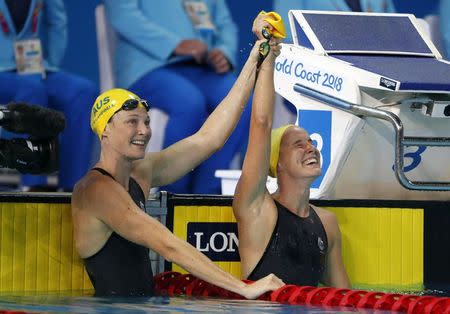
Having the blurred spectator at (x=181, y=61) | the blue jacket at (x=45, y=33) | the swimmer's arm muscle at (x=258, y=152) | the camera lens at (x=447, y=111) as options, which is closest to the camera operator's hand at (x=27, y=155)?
the swimmer's arm muscle at (x=258, y=152)

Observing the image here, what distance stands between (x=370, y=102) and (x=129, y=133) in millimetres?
1462

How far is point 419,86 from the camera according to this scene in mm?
5961

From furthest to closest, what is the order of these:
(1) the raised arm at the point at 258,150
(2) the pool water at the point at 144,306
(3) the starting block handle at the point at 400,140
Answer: (3) the starting block handle at the point at 400,140 → (1) the raised arm at the point at 258,150 → (2) the pool water at the point at 144,306

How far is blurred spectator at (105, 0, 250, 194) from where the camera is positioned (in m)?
8.62

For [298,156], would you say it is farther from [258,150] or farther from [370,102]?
[370,102]

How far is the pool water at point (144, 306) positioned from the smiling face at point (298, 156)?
74 cm

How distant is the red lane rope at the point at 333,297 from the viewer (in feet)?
15.9

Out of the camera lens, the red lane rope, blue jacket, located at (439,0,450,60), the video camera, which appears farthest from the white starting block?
blue jacket, located at (439,0,450,60)

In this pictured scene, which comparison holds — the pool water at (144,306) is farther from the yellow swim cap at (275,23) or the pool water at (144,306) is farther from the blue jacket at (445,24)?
the blue jacket at (445,24)

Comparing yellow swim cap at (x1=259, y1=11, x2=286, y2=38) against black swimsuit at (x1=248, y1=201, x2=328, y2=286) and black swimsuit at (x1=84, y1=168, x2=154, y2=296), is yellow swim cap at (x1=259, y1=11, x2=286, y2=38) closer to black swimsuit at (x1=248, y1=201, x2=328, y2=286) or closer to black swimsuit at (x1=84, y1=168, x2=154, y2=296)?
black swimsuit at (x1=248, y1=201, x2=328, y2=286)

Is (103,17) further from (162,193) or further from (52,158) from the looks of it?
(52,158)

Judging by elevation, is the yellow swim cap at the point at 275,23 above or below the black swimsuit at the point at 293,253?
above

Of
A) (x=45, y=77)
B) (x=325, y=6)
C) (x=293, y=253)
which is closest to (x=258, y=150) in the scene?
(x=293, y=253)

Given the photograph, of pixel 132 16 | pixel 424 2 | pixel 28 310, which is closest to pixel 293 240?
pixel 28 310
